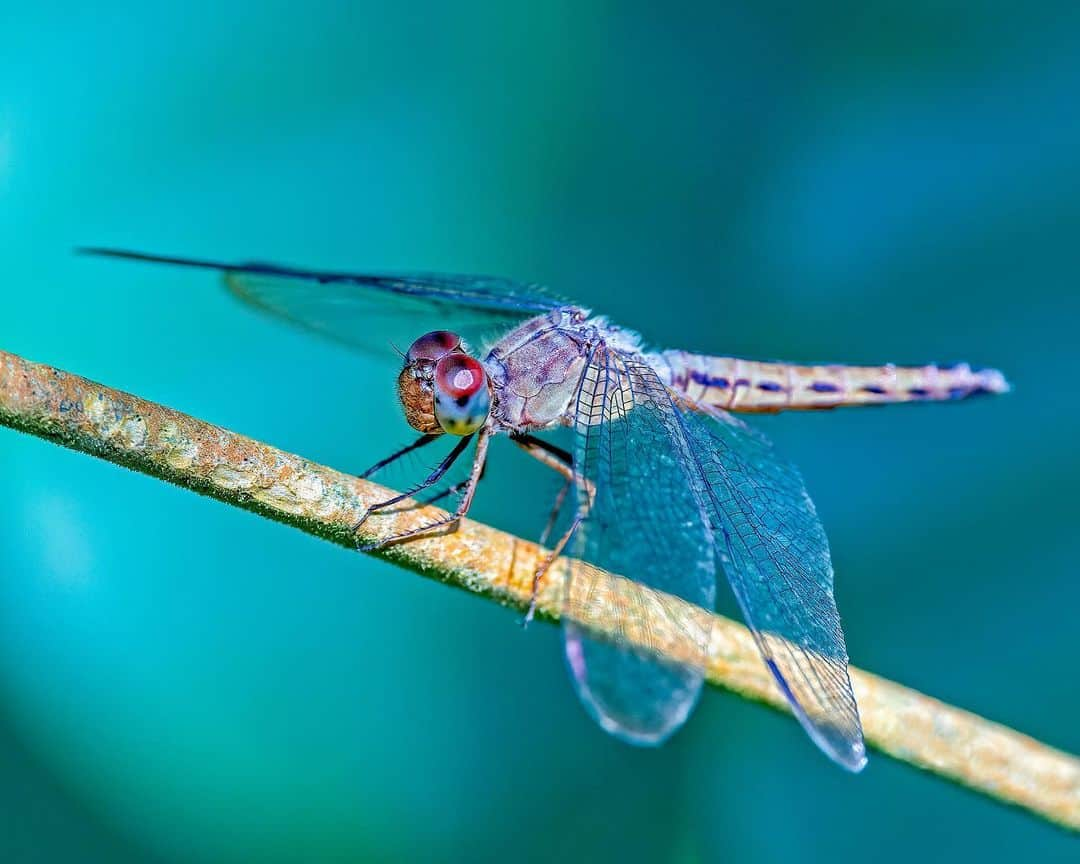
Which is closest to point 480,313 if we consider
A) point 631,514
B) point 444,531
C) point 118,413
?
point 631,514

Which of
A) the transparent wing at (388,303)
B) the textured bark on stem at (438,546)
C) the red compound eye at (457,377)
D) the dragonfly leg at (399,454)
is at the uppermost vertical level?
the transparent wing at (388,303)

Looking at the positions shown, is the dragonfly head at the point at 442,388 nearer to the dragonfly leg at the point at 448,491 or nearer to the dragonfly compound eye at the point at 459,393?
the dragonfly compound eye at the point at 459,393

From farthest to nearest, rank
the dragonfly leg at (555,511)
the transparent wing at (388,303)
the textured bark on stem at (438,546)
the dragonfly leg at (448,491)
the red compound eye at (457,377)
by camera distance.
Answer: the transparent wing at (388,303), the dragonfly leg at (555,511), the red compound eye at (457,377), the dragonfly leg at (448,491), the textured bark on stem at (438,546)

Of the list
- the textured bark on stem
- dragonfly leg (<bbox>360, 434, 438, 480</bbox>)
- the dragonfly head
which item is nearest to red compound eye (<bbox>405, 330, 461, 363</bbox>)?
the dragonfly head

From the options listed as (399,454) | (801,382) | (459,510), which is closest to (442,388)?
(399,454)

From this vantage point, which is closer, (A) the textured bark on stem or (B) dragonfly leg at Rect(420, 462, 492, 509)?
(A) the textured bark on stem

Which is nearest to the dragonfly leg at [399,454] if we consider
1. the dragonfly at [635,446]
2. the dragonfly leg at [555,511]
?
the dragonfly at [635,446]

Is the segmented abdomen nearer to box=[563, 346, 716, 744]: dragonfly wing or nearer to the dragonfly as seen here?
the dragonfly

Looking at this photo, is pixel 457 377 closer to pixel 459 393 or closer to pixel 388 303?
pixel 459 393
